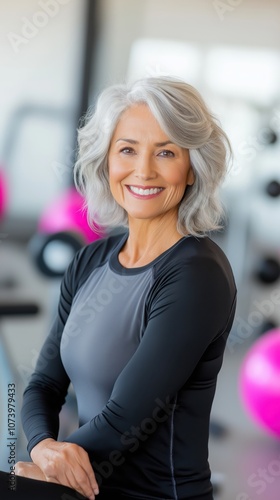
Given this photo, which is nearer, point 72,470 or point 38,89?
point 72,470

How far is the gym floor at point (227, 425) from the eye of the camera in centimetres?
230

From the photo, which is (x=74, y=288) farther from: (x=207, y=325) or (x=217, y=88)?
(x=217, y=88)

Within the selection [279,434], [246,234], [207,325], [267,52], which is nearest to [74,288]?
[207,325]

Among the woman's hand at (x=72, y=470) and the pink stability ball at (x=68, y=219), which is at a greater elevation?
the pink stability ball at (x=68, y=219)

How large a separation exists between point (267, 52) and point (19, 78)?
1985 millimetres
